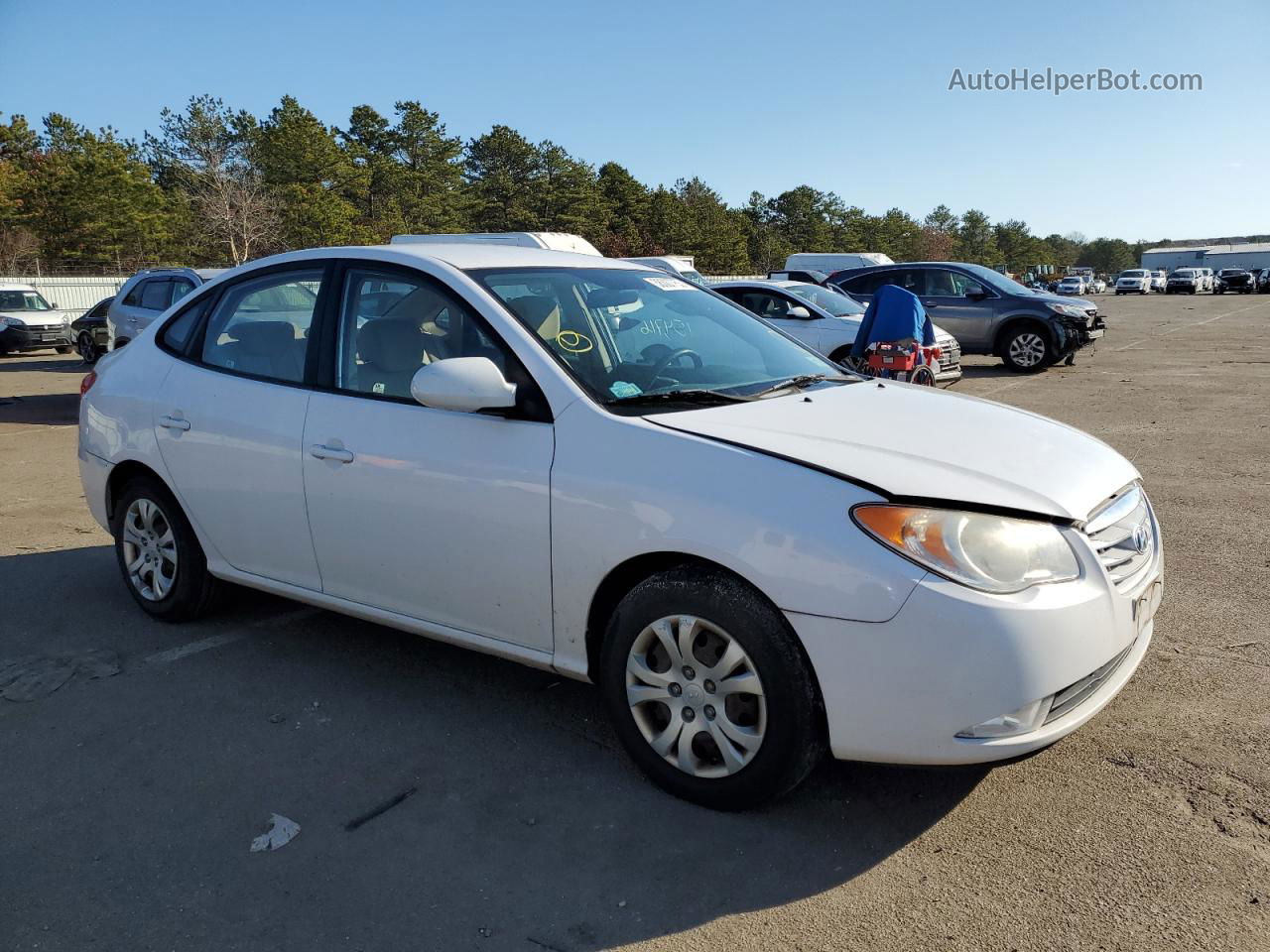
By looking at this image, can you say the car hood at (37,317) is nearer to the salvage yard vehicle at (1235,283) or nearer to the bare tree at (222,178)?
the bare tree at (222,178)

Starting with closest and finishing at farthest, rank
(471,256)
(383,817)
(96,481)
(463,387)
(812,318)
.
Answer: (383,817)
(463,387)
(471,256)
(96,481)
(812,318)

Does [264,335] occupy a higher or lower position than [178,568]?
higher

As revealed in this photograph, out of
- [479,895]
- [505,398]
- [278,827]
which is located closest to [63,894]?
[278,827]

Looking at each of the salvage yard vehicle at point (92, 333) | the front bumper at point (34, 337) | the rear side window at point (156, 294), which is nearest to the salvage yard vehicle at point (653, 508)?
the rear side window at point (156, 294)

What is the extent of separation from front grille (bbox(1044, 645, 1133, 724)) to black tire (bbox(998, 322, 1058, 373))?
571 inches

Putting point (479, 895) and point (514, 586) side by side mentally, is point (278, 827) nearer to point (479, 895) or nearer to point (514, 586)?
point (479, 895)

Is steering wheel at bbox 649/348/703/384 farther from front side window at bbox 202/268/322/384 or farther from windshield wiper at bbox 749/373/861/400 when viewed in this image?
front side window at bbox 202/268/322/384

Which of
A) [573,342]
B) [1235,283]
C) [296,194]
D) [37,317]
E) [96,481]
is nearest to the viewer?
[573,342]

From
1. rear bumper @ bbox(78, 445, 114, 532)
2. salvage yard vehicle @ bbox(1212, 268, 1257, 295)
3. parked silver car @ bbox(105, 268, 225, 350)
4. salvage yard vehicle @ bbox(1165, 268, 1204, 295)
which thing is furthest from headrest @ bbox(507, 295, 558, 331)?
salvage yard vehicle @ bbox(1165, 268, 1204, 295)

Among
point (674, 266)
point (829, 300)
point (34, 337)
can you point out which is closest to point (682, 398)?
point (829, 300)

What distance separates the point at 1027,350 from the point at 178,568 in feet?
48.2

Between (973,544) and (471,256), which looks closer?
(973,544)

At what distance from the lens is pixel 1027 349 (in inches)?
643

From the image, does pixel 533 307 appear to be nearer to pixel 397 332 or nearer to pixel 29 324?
pixel 397 332
